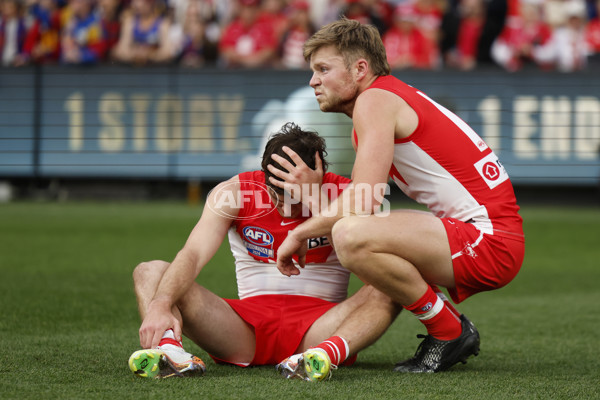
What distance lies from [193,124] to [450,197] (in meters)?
8.74

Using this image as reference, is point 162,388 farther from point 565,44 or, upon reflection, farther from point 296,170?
point 565,44

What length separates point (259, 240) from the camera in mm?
4145

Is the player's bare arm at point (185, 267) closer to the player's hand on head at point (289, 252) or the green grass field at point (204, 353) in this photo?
the green grass field at point (204, 353)

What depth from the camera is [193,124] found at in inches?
488

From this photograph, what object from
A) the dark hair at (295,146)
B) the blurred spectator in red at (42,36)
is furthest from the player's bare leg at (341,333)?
the blurred spectator in red at (42,36)

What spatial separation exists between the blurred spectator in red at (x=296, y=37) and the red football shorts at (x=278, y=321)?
8.78 meters

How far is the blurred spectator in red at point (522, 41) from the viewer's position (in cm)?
1288

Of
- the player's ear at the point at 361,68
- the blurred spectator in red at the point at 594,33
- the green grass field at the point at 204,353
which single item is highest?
the blurred spectator in red at the point at 594,33

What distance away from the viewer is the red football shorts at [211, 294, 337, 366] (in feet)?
13.2

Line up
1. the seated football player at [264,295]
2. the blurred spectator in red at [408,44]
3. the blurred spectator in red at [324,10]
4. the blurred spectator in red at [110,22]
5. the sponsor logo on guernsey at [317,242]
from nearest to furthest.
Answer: the seated football player at [264,295], the sponsor logo on guernsey at [317,242], the blurred spectator in red at [408,44], the blurred spectator in red at [324,10], the blurred spectator in red at [110,22]

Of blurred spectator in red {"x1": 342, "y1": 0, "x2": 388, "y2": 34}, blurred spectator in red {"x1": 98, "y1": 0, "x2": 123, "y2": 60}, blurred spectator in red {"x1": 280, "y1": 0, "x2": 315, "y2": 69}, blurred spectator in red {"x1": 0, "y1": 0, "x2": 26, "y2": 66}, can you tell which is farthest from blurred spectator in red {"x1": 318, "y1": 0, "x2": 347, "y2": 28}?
blurred spectator in red {"x1": 0, "y1": 0, "x2": 26, "y2": 66}

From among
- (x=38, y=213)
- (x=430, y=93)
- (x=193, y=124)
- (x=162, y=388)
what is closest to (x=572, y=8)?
(x=430, y=93)

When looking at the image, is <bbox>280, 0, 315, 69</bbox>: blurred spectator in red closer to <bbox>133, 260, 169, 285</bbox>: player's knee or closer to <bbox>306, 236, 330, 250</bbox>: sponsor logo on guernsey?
<bbox>306, 236, 330, 250</bbox>: sponsor logo on guernsey

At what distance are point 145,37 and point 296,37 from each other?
2.36 metres
